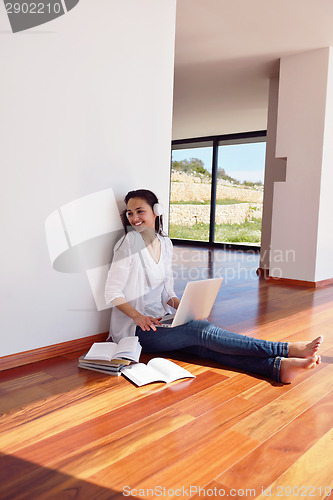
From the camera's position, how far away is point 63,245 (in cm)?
226

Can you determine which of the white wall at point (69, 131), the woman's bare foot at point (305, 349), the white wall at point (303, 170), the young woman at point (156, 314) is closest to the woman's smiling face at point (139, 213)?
the young woman at point (156, 314)

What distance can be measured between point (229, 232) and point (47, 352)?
24.6 feet

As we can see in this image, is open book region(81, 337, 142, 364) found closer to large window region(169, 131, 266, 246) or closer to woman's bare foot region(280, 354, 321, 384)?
woman's bare foot region(280, 354, 321, 384)

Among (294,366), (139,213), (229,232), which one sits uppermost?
(139,213)

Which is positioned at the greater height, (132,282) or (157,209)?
(157,209)

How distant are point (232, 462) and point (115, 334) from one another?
1.19 meters

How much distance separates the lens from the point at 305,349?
6.16ft

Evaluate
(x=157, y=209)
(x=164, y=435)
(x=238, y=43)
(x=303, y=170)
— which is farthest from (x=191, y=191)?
(x=164, y=435)

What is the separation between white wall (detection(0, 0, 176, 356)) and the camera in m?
2.02

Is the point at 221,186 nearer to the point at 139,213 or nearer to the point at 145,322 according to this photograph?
the point at 139,213

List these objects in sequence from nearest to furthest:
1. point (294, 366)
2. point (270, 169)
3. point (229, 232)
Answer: point (294, 366), point (270, 169), point (229, 232)

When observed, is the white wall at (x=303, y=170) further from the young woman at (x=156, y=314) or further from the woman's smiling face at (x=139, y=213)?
the woman's smiling face at (x=139, y=213)

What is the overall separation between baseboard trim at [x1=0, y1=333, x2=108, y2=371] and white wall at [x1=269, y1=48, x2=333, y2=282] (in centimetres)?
314

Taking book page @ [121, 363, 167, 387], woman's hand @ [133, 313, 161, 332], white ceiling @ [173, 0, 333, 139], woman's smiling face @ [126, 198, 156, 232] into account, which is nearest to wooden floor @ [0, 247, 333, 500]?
book page @ [121, 363, 167, 387]
